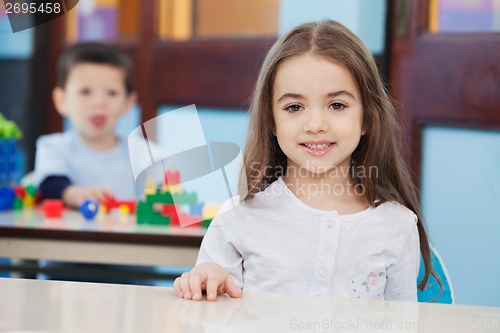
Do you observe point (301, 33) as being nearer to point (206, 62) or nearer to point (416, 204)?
point (416, 204)

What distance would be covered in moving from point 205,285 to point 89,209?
116cm

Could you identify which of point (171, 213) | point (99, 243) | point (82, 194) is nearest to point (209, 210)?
point (171, 213)

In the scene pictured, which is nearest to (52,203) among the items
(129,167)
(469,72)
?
(129,167)

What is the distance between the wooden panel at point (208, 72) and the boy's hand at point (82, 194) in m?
0.83

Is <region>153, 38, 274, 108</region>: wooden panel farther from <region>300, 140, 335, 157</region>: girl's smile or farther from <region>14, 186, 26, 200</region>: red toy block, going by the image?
<region>300, 140, 335, 157</region>: girl's smile

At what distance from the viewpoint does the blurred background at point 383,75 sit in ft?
7.45

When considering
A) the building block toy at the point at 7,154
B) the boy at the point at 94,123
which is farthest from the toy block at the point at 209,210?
the building block toy at the point at 7,154

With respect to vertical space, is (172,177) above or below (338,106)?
below

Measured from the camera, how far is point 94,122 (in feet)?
9.25

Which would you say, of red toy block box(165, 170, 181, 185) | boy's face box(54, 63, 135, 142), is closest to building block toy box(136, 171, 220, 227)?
red toy block box(165, 170, 181, 185)

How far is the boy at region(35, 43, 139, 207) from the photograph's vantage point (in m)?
2.68

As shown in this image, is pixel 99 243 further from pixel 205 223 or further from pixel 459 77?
pixel 459 77

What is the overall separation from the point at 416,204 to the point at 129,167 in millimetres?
1629

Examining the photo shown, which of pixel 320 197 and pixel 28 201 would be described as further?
pixel 28 201
